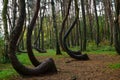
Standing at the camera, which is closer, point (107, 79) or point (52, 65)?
point (107, 79)

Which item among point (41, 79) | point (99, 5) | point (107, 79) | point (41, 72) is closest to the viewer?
point (107, 79)

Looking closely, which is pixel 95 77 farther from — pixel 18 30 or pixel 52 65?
pixel 18 30

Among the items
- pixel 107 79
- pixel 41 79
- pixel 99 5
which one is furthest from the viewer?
pixel 99 5

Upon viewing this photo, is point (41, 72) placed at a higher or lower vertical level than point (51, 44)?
higher

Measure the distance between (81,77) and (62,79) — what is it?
0.78 meters

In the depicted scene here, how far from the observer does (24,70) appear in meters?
10.5

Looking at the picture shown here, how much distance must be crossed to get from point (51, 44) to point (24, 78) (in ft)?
165

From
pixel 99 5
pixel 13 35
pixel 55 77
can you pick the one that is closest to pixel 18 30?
pixel 13 35

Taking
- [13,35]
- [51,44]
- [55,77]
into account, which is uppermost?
[13,35]

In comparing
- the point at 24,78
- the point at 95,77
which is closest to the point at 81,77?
the point at 95,77

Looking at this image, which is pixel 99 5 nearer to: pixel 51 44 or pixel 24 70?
pixel 51 44

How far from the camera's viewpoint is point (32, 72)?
10867 mm

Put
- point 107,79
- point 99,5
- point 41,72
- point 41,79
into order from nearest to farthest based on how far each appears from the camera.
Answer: point 107,79 → point 41,79 → point 41,72 → point 99,5

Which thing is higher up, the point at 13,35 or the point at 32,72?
the point at 13,35
